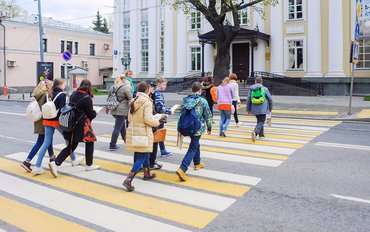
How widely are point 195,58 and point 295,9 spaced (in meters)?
10.6

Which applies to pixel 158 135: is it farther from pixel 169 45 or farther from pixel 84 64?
pixel 84 64

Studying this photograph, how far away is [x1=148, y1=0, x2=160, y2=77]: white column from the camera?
3900 centimetres

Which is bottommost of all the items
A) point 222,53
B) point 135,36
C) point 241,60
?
point 222,53

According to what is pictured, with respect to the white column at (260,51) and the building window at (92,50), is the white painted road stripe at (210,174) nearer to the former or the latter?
the white column at (260,51)

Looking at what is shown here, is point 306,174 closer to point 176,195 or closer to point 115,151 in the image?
point 176,195

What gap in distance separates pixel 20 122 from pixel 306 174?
38.7ft

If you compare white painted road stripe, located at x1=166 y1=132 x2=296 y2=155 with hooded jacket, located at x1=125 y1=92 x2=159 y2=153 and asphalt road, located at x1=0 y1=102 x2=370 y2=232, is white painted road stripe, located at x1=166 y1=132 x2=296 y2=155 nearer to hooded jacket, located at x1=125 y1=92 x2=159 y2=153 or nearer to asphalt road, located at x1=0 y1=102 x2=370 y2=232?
asphalt road, located at x1=0 y1=102 x2=370 y2=232

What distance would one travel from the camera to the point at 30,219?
4480 millimetres

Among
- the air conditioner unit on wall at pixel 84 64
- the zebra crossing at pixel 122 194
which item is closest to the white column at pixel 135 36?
the air conditioner unit on wall at pixel 84 64

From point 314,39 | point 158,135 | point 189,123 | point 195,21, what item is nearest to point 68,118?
point 158,135

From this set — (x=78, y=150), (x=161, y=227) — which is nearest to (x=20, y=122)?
(x=78, y=150)

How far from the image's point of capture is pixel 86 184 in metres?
5.95

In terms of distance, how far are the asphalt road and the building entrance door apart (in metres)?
24.9

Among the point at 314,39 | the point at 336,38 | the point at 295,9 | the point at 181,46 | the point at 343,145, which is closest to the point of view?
the point at 343,145
